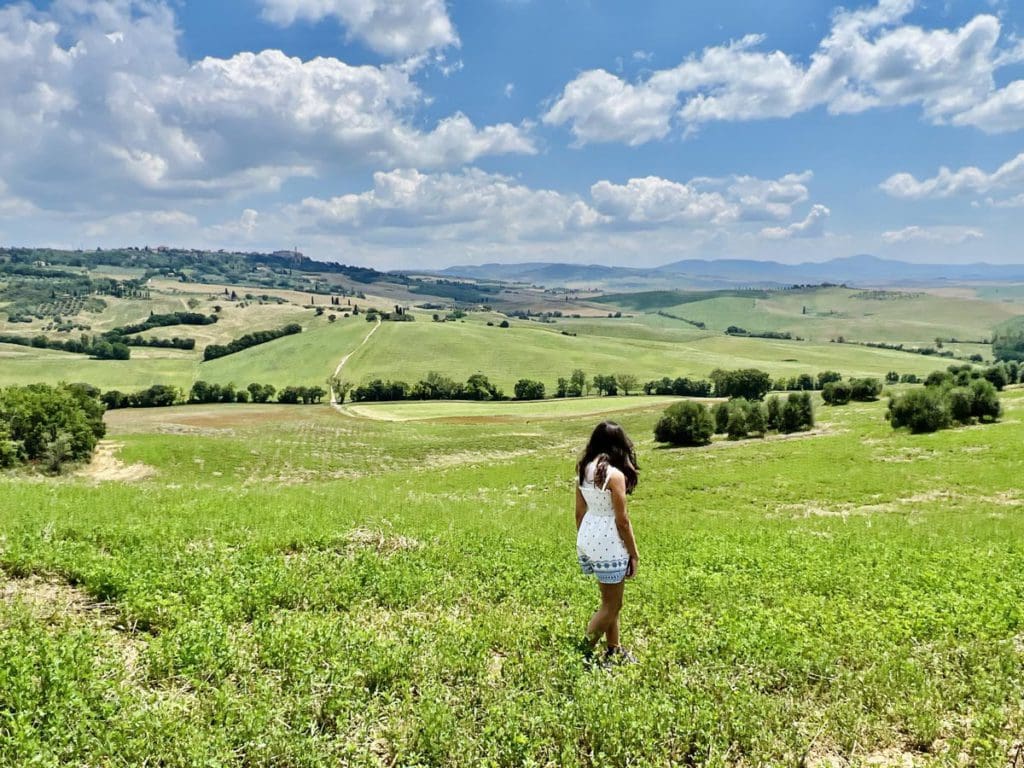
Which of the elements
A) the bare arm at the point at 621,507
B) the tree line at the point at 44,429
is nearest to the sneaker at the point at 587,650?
the bare arm at the point at 621,507

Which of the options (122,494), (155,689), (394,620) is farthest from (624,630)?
(122,494)

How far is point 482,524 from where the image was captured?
17.7 meters

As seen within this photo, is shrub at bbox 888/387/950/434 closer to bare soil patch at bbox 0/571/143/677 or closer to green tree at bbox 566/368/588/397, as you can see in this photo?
bare soil patch at bbox 0/571/143/677

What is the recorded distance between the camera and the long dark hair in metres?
7.85

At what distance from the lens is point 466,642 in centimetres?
800

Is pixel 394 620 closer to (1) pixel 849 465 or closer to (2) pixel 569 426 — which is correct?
(1) pixel 849 465

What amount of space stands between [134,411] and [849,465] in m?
133

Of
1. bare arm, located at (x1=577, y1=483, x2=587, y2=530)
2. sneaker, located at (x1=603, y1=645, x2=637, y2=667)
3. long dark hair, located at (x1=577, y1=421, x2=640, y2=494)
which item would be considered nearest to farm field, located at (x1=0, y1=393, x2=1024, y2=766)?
sneaker, located at (x1=603, y1=645, x2=637, y2=667)

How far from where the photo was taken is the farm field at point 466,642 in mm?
5914

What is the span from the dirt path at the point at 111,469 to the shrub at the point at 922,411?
76816 mm

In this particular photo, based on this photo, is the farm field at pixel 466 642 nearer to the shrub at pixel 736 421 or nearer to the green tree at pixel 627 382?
the shrub at pixel 736 421

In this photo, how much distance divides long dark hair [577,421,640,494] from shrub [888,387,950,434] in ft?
196

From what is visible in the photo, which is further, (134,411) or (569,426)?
(134,411)

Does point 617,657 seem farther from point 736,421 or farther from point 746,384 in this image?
point 746,384
